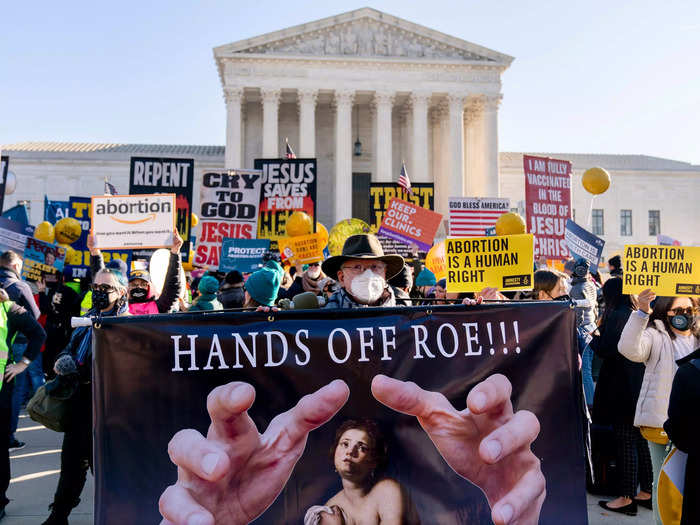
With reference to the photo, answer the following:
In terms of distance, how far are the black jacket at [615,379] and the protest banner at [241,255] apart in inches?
252

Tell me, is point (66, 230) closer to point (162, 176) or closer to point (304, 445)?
point (162, 176)

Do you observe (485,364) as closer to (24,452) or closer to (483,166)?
(24,452)

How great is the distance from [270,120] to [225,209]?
30.5 metres

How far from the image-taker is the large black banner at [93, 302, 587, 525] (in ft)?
11.0

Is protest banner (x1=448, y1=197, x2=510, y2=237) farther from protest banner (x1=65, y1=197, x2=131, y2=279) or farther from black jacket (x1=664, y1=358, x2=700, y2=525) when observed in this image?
black jacket (x1=664, y1=358, x2=700, y2=525)

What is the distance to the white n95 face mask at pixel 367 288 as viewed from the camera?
4.04 meters

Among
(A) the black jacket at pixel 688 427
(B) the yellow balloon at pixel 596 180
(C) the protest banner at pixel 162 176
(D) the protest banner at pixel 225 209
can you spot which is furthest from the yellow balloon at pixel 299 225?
(A) the black jacket at pixel 688 427

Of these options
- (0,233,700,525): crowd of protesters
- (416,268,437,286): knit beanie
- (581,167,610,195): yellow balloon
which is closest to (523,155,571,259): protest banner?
(581,167,610,195): yellow balloon

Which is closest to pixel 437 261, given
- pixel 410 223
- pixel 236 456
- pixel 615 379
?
pixel 410 223

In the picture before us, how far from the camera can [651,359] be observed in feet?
15.0

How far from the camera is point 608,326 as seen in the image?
5.27 meters

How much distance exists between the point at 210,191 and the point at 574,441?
26.1 ft

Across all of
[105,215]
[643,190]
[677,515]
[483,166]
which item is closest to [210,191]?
[105,215]

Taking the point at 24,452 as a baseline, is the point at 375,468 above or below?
above
